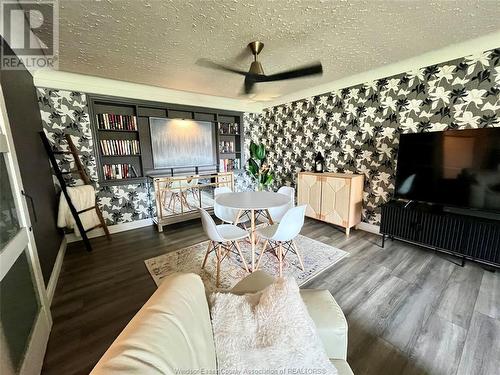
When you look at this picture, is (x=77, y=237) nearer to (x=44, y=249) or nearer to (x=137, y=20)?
(x=44, y=249)

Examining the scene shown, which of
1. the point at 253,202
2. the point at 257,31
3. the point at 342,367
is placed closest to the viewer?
the point at 342,367

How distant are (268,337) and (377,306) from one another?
5.06 feet

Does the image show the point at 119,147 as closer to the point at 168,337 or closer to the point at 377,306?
the point at 168,337

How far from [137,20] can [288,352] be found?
250 centimetres

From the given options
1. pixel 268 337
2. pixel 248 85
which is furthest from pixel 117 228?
pixel 268 337

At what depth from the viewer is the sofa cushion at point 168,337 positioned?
46 cm

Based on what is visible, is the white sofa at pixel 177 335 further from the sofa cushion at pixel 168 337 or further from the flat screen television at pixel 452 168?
the flat screen television at pixel 452 168

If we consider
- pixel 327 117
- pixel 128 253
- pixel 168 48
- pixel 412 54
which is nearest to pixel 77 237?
pixel 128 253

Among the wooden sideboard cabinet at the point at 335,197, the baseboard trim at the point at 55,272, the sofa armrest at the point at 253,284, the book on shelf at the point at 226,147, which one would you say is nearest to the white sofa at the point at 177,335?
the sofa armrest at the point at 253,284

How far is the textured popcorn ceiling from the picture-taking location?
1.67 meters

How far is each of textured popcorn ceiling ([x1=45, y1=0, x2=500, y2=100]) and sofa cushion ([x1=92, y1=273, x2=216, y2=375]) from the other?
78.9 inches

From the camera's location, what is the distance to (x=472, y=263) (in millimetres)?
2383

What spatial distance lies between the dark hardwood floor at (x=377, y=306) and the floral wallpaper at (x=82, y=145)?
810 millimetres

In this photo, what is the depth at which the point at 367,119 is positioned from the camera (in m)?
3.22
